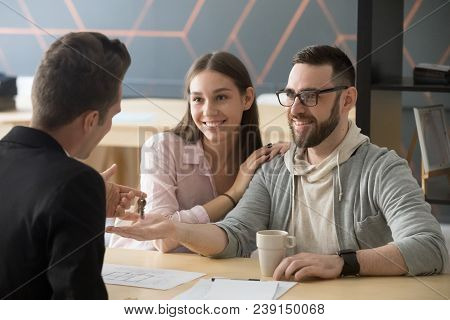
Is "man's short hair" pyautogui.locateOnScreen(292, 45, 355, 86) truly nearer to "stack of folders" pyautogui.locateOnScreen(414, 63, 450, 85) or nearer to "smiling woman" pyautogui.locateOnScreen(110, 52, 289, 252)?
"smiling woman" pyautogui.locateOnScreen(110, 52, 289, 252)

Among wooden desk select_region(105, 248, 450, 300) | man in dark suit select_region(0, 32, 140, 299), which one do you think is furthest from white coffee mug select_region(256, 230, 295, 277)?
man in dark suit select_region(0, 32, 140, 299)

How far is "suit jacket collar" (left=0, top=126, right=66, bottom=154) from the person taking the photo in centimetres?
94

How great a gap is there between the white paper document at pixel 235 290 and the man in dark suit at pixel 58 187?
22 centimetres

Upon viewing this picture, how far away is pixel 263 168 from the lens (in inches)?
61.6

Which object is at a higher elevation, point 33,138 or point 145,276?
point 33,138

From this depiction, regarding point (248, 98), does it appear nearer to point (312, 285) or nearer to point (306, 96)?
point (306, 96)

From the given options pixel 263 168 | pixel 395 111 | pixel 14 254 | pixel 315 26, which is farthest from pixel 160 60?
pixel 14 254

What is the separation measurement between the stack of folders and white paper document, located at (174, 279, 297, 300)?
1120 millimetres

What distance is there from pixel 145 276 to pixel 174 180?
49cm

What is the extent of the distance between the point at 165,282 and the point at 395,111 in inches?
49.2

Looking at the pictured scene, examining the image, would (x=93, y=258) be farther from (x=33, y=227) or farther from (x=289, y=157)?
(x=289, y=157)

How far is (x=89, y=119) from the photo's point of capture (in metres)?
1.02

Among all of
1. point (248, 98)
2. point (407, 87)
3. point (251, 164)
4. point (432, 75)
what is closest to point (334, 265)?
point (251, 164)
